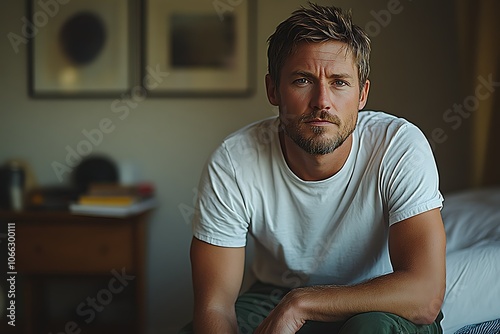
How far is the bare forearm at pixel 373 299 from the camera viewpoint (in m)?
1.30

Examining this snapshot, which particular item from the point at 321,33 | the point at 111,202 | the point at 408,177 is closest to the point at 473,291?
the point at 408,177

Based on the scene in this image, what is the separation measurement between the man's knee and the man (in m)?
0.04

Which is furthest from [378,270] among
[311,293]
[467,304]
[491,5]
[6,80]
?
[6,80]

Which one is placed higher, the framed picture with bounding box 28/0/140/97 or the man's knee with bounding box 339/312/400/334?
the framed picture with bounding box 28/0/140/97

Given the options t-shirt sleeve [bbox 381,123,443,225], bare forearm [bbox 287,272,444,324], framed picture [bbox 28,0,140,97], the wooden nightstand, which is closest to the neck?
t-shirt sleeve [bbox 381,123,443,225]

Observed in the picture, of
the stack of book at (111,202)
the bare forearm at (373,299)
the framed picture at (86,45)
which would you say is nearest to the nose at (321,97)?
the bare forearm at (373,299)

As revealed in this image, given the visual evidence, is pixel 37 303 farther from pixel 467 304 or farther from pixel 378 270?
pixel 467 304

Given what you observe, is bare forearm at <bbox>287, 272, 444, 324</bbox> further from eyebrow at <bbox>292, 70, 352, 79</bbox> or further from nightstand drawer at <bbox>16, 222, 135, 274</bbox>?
nightstand drawer at <bbox>16, 222, 135, 274</bbox>

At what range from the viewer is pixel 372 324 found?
121 centimetres

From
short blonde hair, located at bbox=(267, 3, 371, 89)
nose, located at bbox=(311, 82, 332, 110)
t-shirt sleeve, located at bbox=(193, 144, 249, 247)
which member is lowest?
t-shirt sleeve, located at bbox=(193, 144, 249, 247)

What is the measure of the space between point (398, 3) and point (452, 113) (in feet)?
1.83

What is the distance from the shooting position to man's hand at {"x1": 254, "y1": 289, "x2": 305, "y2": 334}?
1286mm

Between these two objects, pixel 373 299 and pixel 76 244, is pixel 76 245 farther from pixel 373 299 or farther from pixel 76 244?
pixel 373 299

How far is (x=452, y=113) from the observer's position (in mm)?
2924
